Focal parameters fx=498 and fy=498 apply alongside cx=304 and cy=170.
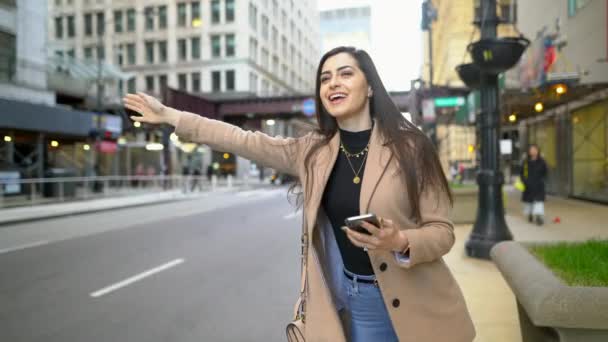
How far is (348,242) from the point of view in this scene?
2326 mm

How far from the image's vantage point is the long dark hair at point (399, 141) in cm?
219

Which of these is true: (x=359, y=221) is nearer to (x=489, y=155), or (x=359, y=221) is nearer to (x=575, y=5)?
(x=489, y=155)

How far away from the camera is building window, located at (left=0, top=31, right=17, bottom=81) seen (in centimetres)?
288

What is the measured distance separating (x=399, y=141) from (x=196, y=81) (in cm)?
4907

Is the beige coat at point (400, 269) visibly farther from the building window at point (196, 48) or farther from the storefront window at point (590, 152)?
the building window at point (196, 48)

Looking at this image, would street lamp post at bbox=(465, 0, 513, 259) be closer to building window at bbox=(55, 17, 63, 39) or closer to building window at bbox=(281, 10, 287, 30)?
building window at bbox=(281, 10, 287, 30)

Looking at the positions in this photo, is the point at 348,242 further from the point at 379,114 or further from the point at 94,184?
the point at 94,184

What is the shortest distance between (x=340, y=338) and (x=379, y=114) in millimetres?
1048

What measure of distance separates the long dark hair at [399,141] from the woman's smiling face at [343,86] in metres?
0.03

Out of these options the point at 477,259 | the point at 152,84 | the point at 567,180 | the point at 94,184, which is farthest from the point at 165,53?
the point at 477,259

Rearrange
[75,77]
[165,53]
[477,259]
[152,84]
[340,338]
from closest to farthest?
1. [340,338]
2. [75,77]
3. [477,259]
4. [165,53]
5. [152,84]

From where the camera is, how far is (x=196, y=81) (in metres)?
49.2

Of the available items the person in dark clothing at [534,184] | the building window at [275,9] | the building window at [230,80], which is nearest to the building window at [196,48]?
the building window at [230,80]

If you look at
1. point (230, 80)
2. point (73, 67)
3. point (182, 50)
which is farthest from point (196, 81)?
point (73, 67)
